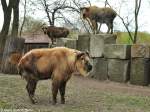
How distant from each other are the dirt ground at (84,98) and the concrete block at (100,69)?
3.04 feet

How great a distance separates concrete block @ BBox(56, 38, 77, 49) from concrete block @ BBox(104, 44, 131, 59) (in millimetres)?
2540

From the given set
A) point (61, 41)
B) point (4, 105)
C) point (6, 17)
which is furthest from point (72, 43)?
point (4, 105)

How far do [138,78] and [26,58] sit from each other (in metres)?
5.93

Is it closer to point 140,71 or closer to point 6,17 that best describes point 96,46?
point 140,71

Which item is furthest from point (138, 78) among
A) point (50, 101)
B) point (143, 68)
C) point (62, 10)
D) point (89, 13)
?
point (62, 10)

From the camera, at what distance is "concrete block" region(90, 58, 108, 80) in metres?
17.7

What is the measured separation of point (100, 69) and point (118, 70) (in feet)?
4.02

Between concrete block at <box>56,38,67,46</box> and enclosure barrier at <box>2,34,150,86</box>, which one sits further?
concrete block at <box>56,38,67,46</box>

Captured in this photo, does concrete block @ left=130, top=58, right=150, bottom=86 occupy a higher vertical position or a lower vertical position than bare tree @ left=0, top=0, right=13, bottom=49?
lower

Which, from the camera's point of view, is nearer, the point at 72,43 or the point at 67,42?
the point at 72,43

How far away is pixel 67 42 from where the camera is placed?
20547mm

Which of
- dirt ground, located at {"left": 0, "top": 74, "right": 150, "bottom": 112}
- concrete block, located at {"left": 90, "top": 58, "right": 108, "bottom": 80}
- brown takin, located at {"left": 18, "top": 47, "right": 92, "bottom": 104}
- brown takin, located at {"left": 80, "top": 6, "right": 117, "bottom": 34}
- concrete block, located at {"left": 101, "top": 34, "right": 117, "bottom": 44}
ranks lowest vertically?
dirt ground, located at {"left": 0, "top": 74, "right": 150, "bottom": 112}

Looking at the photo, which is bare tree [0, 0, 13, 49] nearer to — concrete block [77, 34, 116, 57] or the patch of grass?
concrete block [77, 34, 116, 57]

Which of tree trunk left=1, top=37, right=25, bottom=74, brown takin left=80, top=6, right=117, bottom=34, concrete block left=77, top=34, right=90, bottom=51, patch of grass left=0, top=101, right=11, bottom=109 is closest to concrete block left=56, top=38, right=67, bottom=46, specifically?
concrete block left=77, top=34, right=90, bottom=51
